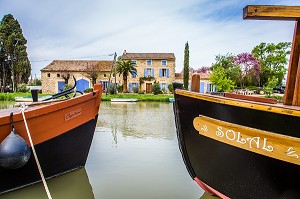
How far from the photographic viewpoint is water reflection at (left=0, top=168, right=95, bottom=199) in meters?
3.98

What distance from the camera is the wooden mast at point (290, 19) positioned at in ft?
8.54

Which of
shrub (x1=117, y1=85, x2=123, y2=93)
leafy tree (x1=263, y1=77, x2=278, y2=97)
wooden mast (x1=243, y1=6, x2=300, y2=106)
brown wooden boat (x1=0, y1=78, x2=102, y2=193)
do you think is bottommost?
shrub (x1=117, y1=85, x2=123, y2=93)

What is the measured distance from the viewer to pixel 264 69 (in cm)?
3928

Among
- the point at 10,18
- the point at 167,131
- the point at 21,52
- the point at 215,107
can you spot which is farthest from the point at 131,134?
the point at 10,18

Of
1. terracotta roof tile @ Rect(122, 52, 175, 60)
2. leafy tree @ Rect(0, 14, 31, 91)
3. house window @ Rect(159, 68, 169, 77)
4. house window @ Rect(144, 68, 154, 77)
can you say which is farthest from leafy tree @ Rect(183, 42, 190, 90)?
leafy tree @ Rect(0, 14, 31, 91)

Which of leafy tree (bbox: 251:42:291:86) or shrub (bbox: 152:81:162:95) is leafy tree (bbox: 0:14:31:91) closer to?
shrub (bbox: 152:81:162:95)

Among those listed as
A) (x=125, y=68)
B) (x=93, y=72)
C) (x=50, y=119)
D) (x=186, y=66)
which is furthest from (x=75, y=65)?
(x=50, y=119)

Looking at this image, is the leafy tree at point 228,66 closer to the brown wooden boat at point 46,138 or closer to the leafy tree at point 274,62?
the leafy tree at point 274,62

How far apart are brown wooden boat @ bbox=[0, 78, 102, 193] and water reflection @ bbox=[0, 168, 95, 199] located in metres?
0.09

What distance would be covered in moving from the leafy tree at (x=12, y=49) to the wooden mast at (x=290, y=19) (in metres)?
34.5

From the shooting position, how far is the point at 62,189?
4.26m

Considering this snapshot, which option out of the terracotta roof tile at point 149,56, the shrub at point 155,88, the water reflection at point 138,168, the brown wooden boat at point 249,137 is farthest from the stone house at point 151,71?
the brown wooden boat at point 249,137

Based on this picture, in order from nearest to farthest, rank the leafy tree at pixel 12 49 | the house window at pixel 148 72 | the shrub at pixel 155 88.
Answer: the shrub at pixel 155 88, the leafy tree at pixel 12 49, the house window at pixel 148 72

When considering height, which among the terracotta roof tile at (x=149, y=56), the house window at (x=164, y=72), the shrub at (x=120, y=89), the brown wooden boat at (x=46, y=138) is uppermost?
the terracotta roof tile at (x=149, y=56)
